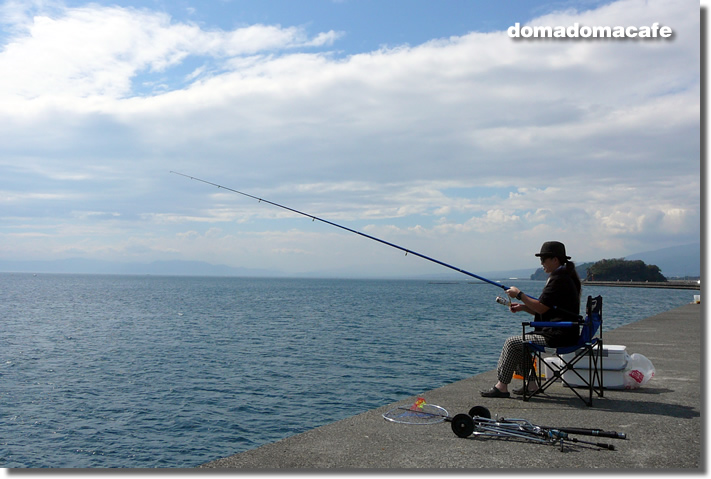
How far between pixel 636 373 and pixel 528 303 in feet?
6.34

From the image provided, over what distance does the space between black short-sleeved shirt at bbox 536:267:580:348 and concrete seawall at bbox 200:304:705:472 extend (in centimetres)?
66

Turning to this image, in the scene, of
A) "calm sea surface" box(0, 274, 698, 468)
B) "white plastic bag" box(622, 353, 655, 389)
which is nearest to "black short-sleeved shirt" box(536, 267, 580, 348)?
"white plastic bag" box(622, 353, 655, 389)

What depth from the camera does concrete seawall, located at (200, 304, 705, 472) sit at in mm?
4070

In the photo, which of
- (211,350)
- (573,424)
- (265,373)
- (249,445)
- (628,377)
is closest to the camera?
(573,424)

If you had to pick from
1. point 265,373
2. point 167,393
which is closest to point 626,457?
point 167,393

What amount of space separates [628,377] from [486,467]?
3519mm

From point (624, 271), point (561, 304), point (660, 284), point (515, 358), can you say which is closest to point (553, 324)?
point (561, 304)

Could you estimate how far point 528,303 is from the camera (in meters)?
5.88

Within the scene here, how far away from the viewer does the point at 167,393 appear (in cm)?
1311

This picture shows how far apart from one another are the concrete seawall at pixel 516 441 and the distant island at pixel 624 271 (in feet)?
513

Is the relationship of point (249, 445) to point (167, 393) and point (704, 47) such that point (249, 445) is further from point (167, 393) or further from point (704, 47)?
point (704, 47)

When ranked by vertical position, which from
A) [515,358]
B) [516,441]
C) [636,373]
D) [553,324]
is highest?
[553,324]

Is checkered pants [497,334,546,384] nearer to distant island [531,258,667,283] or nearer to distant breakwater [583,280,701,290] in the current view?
distant breakwater [583,280,701,290]

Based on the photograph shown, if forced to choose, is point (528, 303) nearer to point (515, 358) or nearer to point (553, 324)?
point (553, 324)
